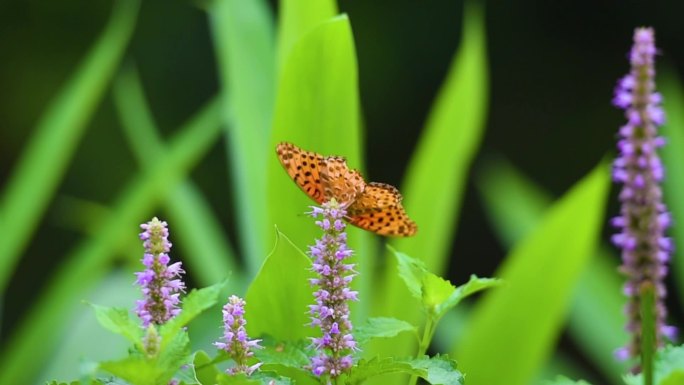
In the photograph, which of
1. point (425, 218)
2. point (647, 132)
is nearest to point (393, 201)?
point (647, 132)

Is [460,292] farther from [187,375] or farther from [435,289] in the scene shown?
[187,375]

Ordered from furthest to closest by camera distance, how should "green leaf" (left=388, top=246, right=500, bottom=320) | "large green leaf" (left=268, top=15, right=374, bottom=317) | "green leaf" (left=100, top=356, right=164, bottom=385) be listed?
"large green leaf" (left=268, top=15, right=374, bottom=317) < "green leaf" (left=388, top=246, right=500, bottom=320) < "green leaf" (left=100, top=356, right=164, bottom=385)

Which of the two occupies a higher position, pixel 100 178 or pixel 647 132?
pixel 647 132

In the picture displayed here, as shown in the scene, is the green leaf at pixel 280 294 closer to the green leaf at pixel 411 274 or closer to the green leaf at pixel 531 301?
the green leaf at pixel 411 274

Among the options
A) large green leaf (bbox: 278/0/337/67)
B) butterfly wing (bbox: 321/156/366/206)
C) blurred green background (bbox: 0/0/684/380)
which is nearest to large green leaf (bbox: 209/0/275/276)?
large green leaf (bbox: 278/0/337/67)

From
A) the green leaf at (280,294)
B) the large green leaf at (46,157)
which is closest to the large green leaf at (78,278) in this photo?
the large green leaf at (46,157)

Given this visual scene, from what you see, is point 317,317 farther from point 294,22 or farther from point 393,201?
point 294,22

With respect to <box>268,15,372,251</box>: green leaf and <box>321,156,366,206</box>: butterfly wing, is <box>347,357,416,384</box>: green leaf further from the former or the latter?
<box>268,15,372,251</box>: green leaf

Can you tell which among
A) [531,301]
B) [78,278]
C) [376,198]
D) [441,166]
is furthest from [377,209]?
[78,278]
